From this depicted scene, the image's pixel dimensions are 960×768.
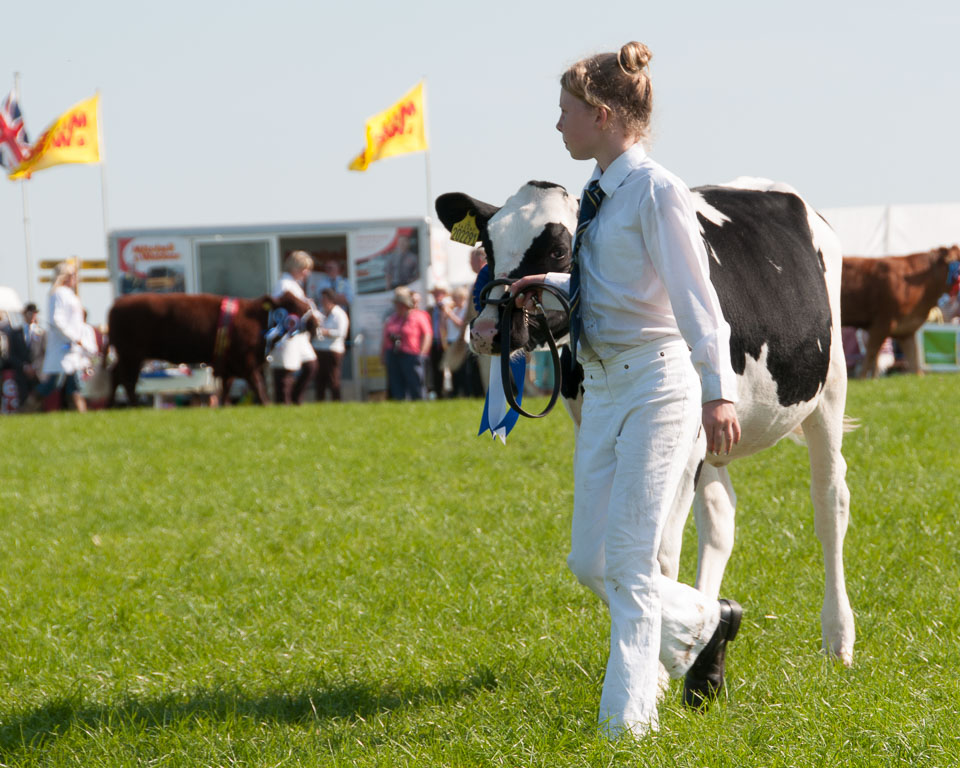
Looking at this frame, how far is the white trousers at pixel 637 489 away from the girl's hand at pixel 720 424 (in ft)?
0.64

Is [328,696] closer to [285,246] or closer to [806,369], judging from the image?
[806,369]

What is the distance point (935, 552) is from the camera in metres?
5.81

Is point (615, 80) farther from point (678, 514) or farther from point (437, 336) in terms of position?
point (437, 336)

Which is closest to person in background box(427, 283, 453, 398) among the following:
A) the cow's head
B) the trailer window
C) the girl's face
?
the trailer window

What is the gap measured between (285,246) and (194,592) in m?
14.7

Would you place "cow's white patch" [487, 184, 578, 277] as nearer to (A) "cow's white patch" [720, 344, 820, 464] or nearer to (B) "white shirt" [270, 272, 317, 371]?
(A) "cow's white patch" [720, 344, 820, 464]

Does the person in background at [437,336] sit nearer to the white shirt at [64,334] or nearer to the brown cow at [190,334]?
the brown cow at [190,334]

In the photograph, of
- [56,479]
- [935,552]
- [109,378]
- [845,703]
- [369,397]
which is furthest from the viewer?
[369,397]

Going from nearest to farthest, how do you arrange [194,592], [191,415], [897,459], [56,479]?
[194,592] → [897,459] → [56,479] → [191,415]

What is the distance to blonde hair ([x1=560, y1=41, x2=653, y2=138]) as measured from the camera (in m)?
3.27

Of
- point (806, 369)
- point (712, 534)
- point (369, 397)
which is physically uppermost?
point (806, 369)

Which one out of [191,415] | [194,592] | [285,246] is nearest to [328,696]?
[194,592]

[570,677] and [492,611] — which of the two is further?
[492,611]

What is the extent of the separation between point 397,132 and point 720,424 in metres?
20.0
